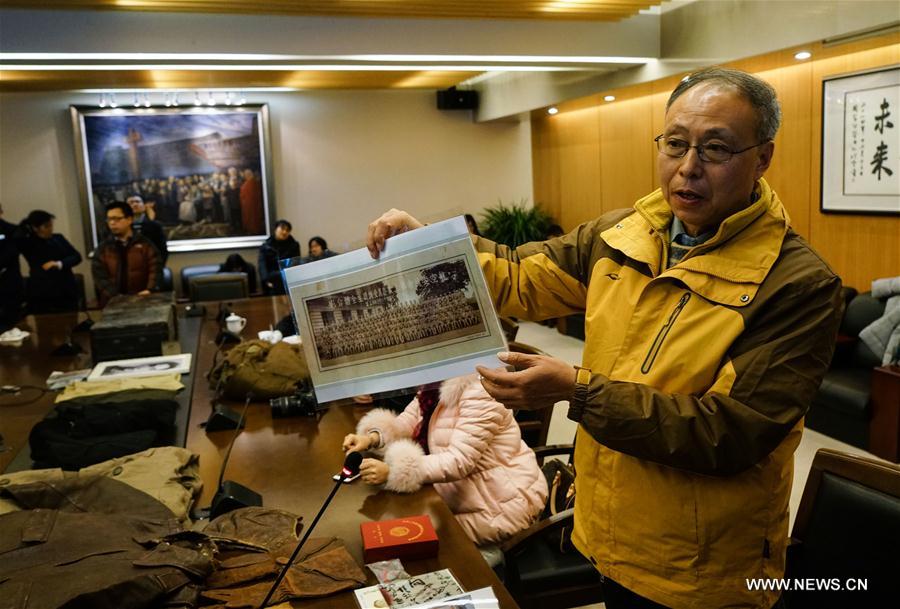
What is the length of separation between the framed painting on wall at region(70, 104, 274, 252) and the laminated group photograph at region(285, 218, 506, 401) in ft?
27.8

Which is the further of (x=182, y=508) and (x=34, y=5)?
(x=34, y=5)

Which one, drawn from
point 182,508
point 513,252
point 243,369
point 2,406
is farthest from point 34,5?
point 513,252

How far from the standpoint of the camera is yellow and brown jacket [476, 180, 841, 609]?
3.90 ft

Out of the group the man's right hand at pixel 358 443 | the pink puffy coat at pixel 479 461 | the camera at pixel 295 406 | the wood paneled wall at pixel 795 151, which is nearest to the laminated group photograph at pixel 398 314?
the pink puffy coat at pixel 479 461

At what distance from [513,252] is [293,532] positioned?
841 mm

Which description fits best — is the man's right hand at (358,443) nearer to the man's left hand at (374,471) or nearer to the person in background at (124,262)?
the man's left hand at (374,471)

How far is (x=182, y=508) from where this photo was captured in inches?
73.0

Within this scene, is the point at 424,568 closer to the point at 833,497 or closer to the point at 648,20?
the point at 833,497

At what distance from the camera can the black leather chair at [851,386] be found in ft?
14.1

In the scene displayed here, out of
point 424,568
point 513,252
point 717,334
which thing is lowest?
point 424,568

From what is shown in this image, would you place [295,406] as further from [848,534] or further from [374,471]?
[848,534]

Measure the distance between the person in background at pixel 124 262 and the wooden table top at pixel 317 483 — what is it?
3.04 m

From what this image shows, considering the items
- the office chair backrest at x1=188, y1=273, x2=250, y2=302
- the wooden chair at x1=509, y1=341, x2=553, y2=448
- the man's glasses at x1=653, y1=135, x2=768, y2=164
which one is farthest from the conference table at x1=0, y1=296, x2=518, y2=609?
the office chair backrest at x1=188, y1=273, x2=250, y2=302

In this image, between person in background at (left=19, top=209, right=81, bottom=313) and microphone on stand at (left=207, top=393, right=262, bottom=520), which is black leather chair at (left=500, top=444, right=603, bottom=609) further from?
person in background at (left=19, top=209, right=81, bottom=313)
